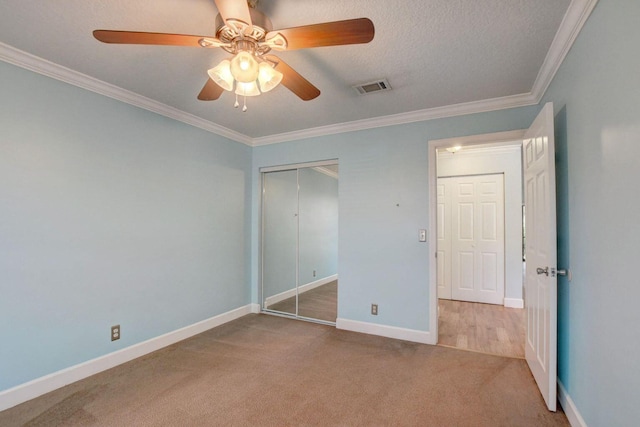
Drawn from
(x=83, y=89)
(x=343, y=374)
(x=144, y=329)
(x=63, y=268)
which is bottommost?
(x=343, y=374)

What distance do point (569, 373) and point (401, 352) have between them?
1.30 m

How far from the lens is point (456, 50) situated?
205 cm

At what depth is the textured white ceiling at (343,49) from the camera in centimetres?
165

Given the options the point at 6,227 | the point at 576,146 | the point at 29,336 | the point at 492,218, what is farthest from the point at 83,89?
the point at 492,218

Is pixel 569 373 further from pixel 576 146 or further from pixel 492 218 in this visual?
pixel 492 218

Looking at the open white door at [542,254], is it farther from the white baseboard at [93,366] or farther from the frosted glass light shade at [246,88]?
the white baseboard at [93,366]

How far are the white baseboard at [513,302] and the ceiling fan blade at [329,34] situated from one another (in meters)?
4.54

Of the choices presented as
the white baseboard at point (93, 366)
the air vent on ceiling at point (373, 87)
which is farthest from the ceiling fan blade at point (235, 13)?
the white baseboard at point (93, 366)

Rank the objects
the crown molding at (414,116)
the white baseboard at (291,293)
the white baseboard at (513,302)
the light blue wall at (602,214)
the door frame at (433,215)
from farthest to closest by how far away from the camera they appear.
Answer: the white baseboard at (513,302) < the white baseboard at (291,293) < the door frame at (433,215) < the crown molding at (414,116) < the light blue wall at (602,214)

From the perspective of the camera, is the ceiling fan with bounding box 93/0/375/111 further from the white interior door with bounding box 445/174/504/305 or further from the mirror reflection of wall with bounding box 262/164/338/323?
the white interior door with bounding box 445/174/504/305

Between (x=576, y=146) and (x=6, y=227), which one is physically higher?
(x=576, y=146)

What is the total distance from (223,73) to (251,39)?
0.24 m

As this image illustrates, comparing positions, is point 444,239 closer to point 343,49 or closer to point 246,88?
point 343,49

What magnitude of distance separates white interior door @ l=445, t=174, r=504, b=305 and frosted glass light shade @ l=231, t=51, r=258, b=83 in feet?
13.7
